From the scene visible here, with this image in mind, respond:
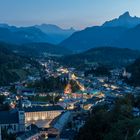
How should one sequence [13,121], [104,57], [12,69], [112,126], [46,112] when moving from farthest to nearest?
[104,57]
[12,69]
[46,112]
[13,121]
[112,126]

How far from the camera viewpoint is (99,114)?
21.4 m

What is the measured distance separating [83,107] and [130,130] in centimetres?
2048

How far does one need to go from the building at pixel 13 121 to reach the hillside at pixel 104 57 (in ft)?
214

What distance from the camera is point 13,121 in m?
29.2

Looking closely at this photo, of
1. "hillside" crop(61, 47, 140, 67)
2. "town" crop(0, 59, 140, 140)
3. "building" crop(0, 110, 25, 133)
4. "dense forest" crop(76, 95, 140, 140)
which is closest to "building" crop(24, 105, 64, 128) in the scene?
"town" crop(0, 59, 140, 140)

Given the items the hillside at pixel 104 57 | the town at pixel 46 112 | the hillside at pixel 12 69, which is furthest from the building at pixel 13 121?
the hillside at pixel 104 57

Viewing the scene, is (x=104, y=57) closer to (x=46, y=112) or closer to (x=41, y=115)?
(x=46, y=112)

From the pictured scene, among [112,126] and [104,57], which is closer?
[112,126]

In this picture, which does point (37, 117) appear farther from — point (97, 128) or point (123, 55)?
point (123, 55)

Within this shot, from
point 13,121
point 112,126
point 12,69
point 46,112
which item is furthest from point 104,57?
point 112,126

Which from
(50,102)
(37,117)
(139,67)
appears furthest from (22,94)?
(139,67)

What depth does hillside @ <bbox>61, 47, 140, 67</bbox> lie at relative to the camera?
9989cm

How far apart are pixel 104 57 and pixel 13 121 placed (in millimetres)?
81486

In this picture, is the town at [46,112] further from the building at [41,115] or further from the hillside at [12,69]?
the hillside at [12,69]
